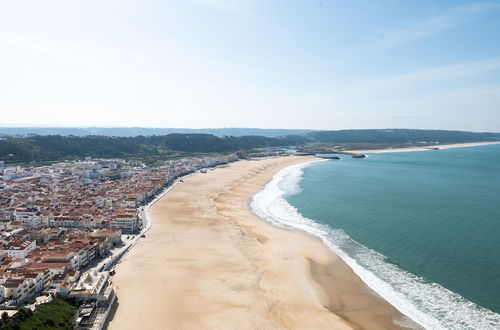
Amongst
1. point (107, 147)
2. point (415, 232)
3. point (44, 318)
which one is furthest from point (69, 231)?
point (107, 147)

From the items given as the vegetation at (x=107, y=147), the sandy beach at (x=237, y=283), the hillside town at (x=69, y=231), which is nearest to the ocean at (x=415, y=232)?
the sandy beach at (x=237, y=283)

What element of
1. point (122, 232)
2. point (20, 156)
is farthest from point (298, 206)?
point (20, 156)

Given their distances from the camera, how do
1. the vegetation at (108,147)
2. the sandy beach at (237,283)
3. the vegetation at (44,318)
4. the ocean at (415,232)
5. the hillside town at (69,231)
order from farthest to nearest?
the vegetation at (108,147), the ocean at (415,232), the hillside town at (69,231), the sandy beach at (237,283), the vegetation at (44,318)

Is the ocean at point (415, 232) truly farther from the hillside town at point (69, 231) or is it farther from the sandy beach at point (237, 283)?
the hillside town at point (69, 231)

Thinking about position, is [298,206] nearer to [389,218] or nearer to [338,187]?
[389,218]

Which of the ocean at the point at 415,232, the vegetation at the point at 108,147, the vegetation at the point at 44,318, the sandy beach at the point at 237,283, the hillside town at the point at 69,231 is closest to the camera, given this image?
the vegetation at the point at 44,318

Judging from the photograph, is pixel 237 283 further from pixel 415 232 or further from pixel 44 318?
pixel 415 232
